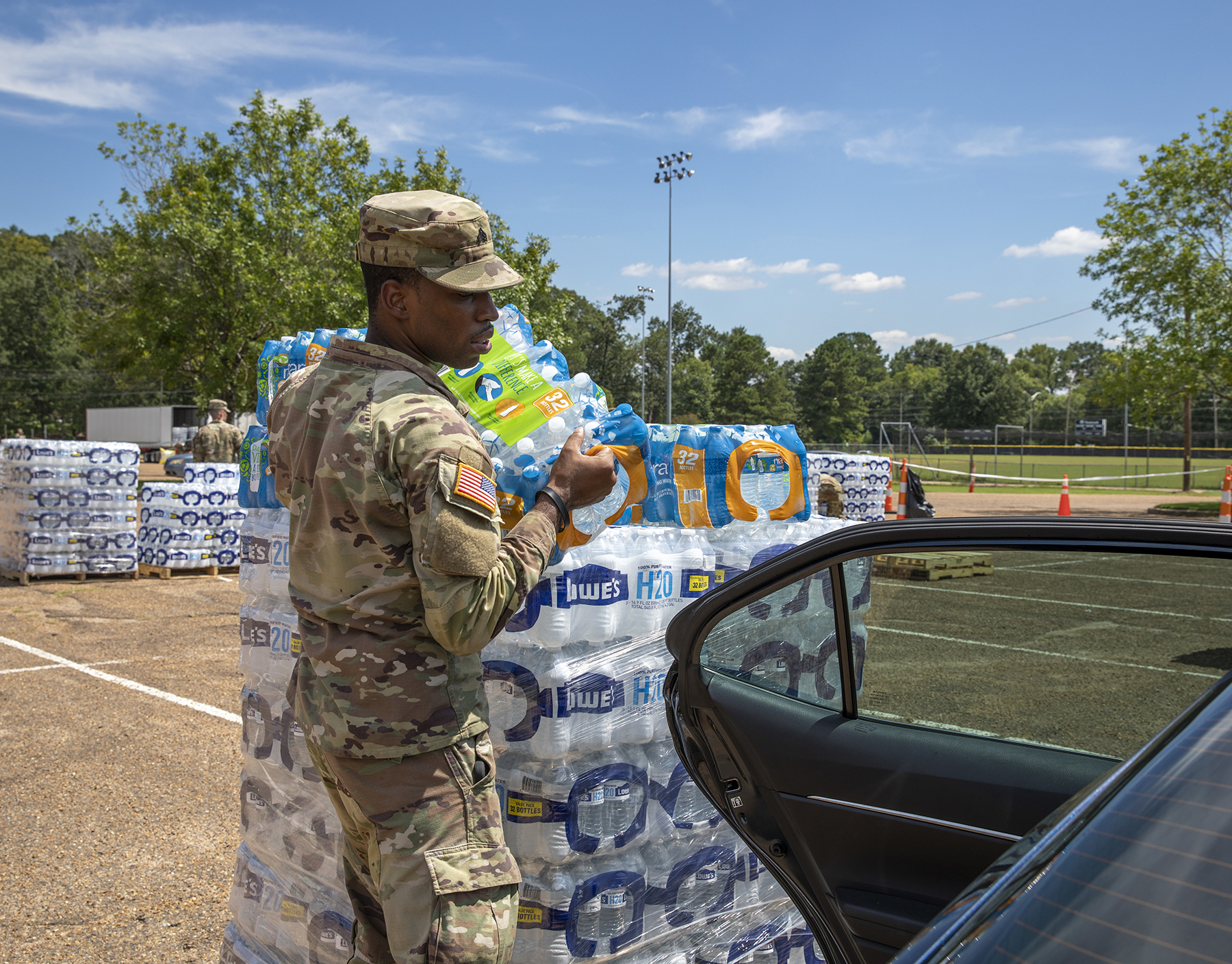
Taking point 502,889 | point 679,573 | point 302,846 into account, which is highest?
point 679,573

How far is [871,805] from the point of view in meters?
2.12

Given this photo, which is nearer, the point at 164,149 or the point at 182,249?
the point at 182,249

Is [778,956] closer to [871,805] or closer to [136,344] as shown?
[871,805]

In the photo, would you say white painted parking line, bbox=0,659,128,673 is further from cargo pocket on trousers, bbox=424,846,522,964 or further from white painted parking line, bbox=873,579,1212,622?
white painted parking line, bbox=873,579,1212,622

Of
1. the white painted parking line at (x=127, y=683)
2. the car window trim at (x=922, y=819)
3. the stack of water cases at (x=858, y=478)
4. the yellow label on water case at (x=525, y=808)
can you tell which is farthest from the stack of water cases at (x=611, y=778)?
the stack of water cases at (x=858, y=478)

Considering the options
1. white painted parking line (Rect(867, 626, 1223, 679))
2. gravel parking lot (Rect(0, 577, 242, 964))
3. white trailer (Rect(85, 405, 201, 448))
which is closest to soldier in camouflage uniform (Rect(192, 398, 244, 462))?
gravel parking lot (Rect(0, 577, 242, 964))

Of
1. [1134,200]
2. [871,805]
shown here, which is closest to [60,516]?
[871,805]

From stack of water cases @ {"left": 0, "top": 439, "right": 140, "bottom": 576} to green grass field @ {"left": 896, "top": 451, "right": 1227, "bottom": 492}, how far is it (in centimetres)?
2489

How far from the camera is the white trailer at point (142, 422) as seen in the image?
55.1 meters

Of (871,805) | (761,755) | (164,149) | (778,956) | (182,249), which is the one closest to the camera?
(871,805)

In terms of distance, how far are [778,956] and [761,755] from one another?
4.12 feet

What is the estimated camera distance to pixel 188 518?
38.5ft

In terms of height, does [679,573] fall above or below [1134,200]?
below

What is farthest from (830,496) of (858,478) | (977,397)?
(977,397)
